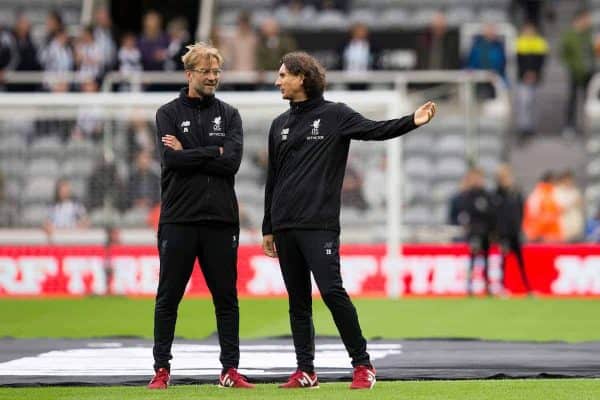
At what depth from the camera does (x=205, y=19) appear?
29.5 metres

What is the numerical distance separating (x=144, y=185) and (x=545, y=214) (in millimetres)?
6512

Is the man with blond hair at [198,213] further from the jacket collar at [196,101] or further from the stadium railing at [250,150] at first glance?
the stadium railing at [250,150]

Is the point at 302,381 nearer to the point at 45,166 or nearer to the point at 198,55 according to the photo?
the point at 198,55

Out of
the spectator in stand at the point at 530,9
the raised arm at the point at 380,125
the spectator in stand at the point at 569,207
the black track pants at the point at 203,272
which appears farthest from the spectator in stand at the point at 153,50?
the raised arm at the point at 380,125

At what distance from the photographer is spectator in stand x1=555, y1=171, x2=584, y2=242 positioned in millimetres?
24094

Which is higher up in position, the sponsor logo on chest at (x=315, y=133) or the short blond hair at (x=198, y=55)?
the short blond hair at (x=198, y=55)

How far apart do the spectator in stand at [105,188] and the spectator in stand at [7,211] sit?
1.13 m

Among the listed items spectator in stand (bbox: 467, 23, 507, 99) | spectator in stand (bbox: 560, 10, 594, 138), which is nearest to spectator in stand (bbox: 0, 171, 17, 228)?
spectator in stand (bbox: 467, 23, 507, 99)

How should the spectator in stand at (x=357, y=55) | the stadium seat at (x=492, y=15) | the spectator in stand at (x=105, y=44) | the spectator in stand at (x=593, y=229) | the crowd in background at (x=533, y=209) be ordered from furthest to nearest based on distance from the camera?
1. the stadium seat at (x=492, y=15)
2. the spectator in stand at (x=357, y=55)
3. the spectator in stand at (x=105, y=44)
4. the spectator in stand at (x=593, y=229)
5. the crowd in background at (x=533, y=209)

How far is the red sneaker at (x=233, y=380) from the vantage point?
1019 centimetres

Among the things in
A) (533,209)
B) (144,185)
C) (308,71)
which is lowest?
(533,209)

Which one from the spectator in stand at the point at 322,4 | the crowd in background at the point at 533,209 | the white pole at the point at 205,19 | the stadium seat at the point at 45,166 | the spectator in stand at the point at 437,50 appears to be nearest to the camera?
the crowd in background at the point at 533,209

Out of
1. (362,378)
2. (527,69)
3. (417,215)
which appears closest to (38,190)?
(417,215)

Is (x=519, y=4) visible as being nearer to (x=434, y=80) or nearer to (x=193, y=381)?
(x=434, y=80)
